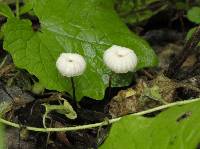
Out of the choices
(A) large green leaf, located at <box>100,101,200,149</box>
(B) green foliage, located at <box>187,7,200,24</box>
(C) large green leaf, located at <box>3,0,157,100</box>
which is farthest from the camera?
(B) green foliage, located at <box>187,7,200,24</box>

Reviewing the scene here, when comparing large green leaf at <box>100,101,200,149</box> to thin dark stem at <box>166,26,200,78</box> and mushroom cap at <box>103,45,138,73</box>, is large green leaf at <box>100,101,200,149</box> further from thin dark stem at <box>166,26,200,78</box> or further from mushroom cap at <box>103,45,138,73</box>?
thin dark stem at <box>166,26,200,78</box>

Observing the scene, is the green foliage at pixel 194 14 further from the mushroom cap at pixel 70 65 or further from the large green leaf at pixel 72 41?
the mushroom cap at pixel 70 65

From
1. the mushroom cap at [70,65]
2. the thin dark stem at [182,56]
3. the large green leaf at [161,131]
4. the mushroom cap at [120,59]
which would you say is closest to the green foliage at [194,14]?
the thin dark stem at [182,56]

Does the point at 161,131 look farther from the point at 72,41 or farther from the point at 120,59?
the point at 72,41

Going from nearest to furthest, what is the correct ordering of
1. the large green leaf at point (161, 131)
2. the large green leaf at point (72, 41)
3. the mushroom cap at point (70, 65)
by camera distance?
1. the large green leaf at point (161, 131)
2. the mushroom cap at point (70, 65)
3. the large green leaf at point (72, 41)

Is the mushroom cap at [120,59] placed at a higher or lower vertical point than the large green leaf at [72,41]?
higher

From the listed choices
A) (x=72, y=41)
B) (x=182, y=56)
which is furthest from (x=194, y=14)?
(x=72, y=41)

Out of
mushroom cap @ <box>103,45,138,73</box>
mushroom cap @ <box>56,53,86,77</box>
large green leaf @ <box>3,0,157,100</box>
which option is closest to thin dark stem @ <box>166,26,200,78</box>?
large green leaf @ <box>3,0,157,100</box>
